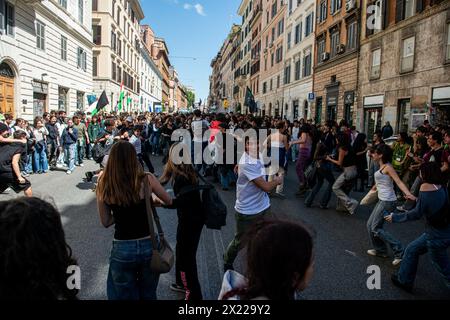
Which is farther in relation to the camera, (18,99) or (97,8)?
(97,8)

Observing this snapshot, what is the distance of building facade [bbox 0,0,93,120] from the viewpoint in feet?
59.7

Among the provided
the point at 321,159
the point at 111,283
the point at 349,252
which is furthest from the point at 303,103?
the point at 111,283

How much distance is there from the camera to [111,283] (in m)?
3.10

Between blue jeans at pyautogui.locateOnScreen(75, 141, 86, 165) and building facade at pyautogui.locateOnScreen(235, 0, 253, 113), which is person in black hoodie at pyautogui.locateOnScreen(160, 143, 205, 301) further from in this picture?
building facade at pyautogui.locateOnScreen(235, 0, 253, 113)

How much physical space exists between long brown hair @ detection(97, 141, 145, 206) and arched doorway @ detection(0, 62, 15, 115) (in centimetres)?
1707

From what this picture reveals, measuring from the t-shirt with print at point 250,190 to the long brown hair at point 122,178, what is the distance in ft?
5.24

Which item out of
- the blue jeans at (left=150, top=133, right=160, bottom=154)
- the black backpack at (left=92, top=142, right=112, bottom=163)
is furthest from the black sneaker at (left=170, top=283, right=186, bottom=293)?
the blue jeans at (left=150, top=133, right=160, bottom=154)

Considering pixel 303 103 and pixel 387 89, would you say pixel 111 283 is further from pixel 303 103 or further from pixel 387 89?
pixel 303 103

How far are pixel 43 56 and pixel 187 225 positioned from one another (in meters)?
21.7

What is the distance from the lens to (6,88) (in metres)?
18.2

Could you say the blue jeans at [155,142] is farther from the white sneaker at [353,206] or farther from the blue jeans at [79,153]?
the white sneaker at [353,206]
